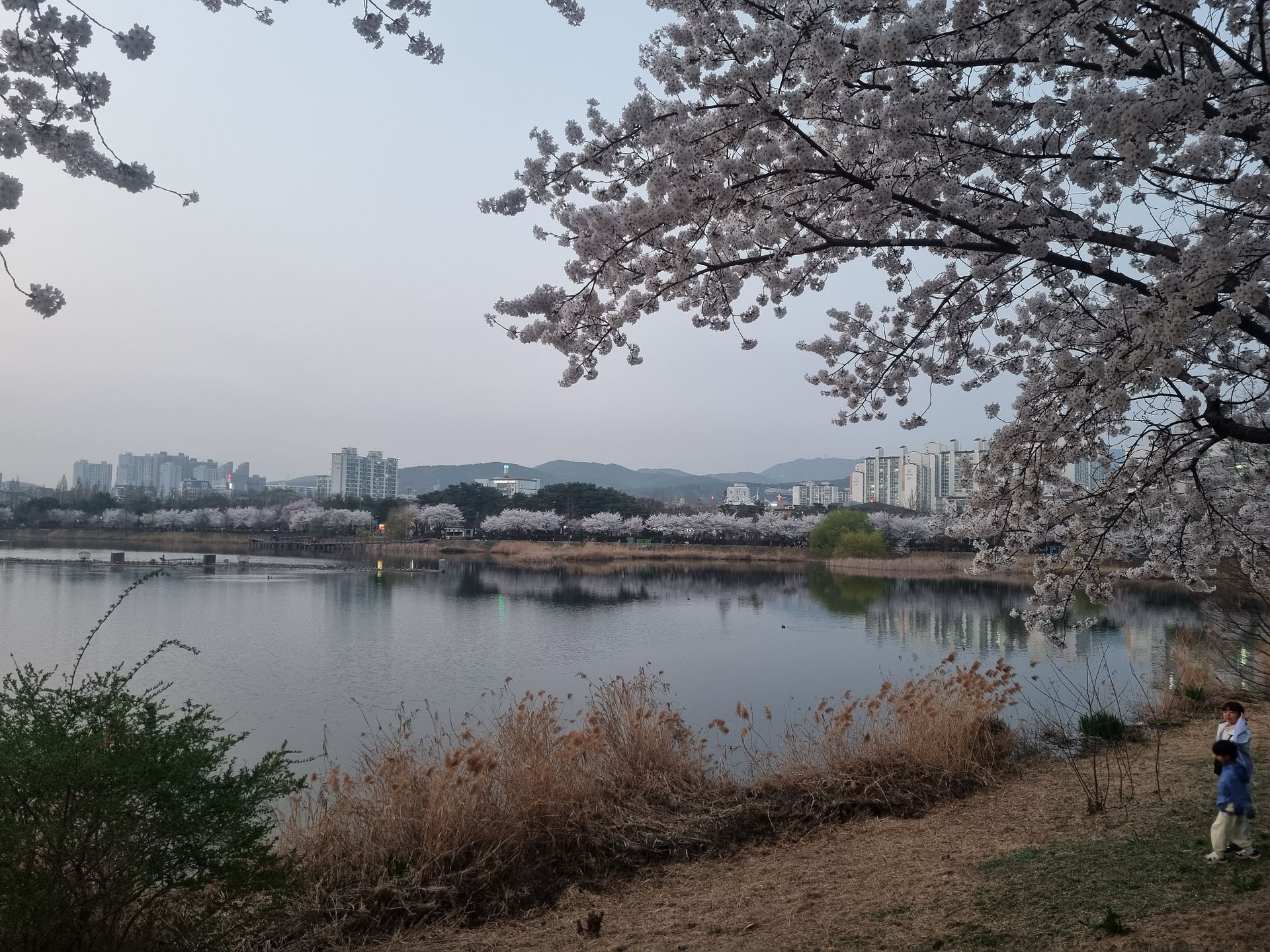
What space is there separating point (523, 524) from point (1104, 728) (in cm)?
6726

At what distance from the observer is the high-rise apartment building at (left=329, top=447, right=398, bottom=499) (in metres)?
170

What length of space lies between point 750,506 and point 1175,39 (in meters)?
81.9

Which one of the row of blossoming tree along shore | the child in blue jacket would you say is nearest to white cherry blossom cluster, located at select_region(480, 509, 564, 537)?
the row of blossoming tree along shore

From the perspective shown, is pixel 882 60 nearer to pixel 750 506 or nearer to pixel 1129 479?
pixel 1129 479

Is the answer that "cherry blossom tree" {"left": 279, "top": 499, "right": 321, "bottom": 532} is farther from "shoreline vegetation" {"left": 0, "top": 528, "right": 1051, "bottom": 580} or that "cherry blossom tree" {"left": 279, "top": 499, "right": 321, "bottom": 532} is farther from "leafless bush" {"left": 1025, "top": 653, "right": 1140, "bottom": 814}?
"leafless bush" {"left": 1025, "top": 653, "right": 1140, "bottom": 814}

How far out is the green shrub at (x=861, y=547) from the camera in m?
50.4

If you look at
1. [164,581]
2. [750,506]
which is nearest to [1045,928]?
[164,581]

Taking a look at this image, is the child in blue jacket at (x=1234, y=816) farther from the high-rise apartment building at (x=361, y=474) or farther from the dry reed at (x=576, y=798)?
the high-rise apartment building at (x=361, y=474)

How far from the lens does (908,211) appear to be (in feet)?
14.4

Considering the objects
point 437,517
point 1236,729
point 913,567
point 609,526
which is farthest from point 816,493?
point 1236,729

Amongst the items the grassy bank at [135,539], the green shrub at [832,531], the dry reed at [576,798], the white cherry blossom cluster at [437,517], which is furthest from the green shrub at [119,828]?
the white cherry blossom cluster at [437,517]

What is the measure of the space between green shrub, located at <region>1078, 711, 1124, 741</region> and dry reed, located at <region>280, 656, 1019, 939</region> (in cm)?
103

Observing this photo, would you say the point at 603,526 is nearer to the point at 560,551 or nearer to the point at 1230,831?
the point at 560,551

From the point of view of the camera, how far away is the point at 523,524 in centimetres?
7344
